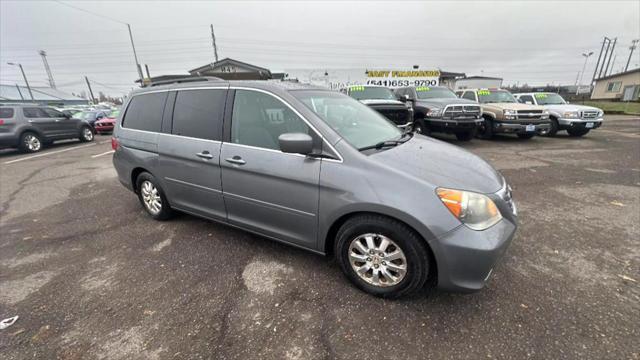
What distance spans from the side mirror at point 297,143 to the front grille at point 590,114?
11877 mm

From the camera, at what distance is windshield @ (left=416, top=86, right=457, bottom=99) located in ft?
29.9


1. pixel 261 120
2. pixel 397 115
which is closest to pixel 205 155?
pixel 261 120

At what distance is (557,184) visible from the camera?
4.93 meters

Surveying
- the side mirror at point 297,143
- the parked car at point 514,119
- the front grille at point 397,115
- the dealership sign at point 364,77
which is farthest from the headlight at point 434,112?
the dealership sign at point 364,77

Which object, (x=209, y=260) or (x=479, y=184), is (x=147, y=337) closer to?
(x=209, y=260)

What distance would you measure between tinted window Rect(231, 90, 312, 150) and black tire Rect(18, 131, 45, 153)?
40.1 ft

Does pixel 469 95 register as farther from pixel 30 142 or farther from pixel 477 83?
pixel 30 142

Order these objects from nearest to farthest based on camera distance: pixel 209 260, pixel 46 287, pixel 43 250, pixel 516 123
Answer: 1. pixel 46 287
2. pixel 209 260
3. pixel 43 250
4. pixel 516 123

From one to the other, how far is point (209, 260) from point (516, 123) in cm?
991

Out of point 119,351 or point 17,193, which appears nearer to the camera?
point 119,351

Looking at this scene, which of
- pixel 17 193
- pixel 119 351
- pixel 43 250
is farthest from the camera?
pixel 17 193

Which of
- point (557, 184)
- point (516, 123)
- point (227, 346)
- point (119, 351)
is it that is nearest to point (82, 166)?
point (119, 351)

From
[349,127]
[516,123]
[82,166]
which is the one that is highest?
[349,127]

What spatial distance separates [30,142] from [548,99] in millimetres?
20024
